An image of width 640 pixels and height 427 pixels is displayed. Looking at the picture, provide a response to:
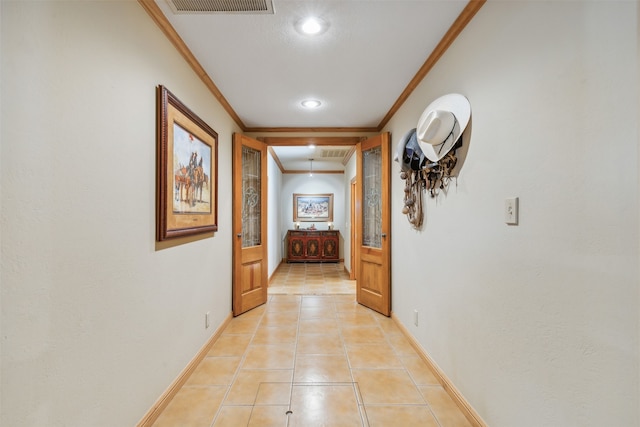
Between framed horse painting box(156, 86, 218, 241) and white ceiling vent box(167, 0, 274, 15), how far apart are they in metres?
0.45

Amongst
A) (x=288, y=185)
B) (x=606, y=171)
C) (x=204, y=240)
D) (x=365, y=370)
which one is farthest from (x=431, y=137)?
(x=288, y=185)

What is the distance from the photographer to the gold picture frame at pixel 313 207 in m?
7.67

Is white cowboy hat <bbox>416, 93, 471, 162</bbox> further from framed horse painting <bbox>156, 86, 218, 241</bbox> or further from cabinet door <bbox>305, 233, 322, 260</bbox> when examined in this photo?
cabinet door <bbox>305, 233, 322, 260</bbox>

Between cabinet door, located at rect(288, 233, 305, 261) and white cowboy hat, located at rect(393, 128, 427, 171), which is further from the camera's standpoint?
cabinet door, located at rect(288, 233, 305, 261)

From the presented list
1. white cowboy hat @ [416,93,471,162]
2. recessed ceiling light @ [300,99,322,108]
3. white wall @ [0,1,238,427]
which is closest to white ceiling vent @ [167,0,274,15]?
white wall @ [0,1,238,427]

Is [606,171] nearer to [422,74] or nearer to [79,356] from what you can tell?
Answer: [422,74]

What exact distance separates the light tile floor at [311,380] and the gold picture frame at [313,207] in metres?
4.50

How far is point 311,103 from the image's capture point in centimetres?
300

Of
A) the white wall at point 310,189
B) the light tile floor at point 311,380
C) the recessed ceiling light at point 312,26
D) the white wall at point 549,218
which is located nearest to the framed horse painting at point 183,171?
the recessed ceiling light at point 312,26

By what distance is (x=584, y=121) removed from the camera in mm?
972

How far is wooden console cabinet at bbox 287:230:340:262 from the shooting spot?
7.19 meters

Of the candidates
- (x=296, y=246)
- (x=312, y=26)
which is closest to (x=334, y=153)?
(x=296, y=246)

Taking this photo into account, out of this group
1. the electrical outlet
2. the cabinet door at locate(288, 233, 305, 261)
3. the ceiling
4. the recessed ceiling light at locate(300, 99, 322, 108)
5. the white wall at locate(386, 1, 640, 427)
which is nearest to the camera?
the white wall at locate(386, 1, 640, 427)

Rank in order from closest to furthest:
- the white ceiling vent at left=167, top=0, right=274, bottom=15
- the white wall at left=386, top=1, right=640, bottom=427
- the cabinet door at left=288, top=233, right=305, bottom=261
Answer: the white wall at left=386, top=1, right=640, bottom=427 → the white ceiling vent at left=167, top=0, right=274, bottom=15 → the cabinet door at left=288, top=233, right=305, bottom=261
